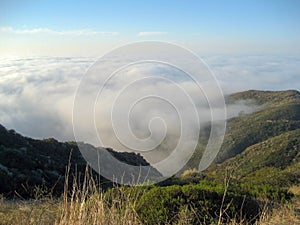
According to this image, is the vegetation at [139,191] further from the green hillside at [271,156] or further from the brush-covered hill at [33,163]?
the green hillside at [271,156]

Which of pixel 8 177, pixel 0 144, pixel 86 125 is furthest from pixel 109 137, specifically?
pixel 0 144

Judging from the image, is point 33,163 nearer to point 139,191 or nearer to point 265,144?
point 139,191

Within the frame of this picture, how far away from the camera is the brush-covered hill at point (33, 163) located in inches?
595

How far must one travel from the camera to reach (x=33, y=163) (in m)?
19.5

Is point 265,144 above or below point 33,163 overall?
below

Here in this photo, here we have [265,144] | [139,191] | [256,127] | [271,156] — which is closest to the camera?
[139,191]

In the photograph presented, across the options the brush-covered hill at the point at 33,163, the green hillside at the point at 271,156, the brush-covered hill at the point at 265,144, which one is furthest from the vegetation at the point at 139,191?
the brush-covered hill at the point at 265,144

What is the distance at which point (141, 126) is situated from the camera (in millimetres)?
8625

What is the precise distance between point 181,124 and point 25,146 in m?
16.7

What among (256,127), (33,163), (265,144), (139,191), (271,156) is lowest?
(256,127)

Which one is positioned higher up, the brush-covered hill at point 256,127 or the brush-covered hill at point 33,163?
the brush-covered hill at point 33,163

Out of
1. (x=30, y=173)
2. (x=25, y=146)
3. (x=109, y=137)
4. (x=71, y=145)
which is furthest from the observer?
(x=71, y=145)

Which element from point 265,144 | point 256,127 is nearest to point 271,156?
point 265,144

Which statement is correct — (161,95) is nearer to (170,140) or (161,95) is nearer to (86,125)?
(170,140)
